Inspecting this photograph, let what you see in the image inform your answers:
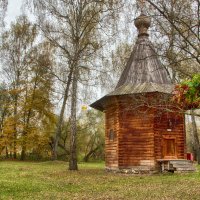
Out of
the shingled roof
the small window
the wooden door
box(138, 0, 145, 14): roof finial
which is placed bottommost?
the wooden door

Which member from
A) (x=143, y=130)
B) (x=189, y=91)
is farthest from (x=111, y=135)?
(x=189, y=91)

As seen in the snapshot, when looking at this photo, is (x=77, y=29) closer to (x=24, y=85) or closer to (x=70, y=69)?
(x=70, y=69)

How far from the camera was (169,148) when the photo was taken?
72.2 ft

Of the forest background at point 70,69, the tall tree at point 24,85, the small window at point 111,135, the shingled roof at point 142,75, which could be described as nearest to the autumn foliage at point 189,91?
the forest background at point 70,69

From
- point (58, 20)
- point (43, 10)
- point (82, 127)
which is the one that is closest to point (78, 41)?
point (58, 20)

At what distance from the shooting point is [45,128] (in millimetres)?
40344

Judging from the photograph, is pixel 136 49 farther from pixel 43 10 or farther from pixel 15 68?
pixel 15 68

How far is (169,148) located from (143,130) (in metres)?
2.18

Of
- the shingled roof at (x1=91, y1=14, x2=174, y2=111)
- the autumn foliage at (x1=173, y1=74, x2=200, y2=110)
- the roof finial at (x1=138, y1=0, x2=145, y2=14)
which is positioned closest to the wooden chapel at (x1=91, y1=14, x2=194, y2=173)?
the shingled roof at (x1=91, y1=14, x2=174, y2=111)

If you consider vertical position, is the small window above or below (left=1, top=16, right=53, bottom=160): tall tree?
below

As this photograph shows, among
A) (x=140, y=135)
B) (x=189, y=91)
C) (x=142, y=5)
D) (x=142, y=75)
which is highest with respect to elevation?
(x=142, y=75)

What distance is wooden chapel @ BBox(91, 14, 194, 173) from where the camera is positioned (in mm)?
20969

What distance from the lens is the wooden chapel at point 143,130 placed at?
21.0 metres

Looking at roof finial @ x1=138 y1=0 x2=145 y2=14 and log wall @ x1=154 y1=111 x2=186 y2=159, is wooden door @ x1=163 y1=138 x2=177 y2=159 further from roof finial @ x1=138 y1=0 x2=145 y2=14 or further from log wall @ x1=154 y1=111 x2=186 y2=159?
roof finial @ x1=138 y1=0 x2=145 y2=14
